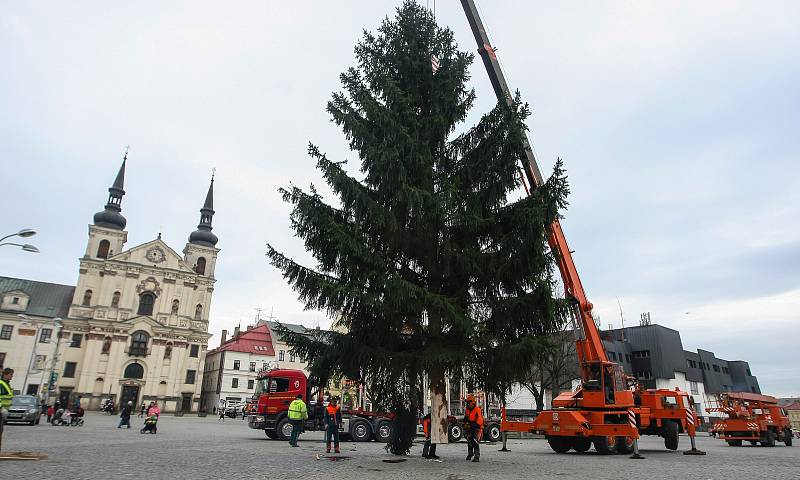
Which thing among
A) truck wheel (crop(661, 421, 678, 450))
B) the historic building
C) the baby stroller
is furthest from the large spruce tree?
the historic building

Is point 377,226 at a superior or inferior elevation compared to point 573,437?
superior

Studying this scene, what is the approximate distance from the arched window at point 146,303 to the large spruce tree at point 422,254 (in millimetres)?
Result: 62810

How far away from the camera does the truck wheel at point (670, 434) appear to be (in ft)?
64.0

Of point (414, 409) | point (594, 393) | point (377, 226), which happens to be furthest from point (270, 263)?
point (594, 393)

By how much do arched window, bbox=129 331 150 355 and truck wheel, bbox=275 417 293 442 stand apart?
49.9 meters

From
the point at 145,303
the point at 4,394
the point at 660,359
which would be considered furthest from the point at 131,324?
the point at 660,359

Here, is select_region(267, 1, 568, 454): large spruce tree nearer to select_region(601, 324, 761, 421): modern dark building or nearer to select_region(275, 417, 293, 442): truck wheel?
select_region(275, 417, 293, 442): truck wheel

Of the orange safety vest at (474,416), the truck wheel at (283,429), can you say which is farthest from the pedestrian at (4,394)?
the truck wheel at (283,429)

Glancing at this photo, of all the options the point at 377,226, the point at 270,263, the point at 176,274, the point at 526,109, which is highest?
the point at 176,274

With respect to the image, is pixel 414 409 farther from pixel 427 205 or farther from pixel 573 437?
pixel 573 437

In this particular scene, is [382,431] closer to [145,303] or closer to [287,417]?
[287,417]

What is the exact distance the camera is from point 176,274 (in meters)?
70.1

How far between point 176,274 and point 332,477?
67.4 metres

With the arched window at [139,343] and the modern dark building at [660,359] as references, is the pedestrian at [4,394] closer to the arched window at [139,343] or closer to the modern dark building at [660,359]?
the modern dark building at [660,359]
